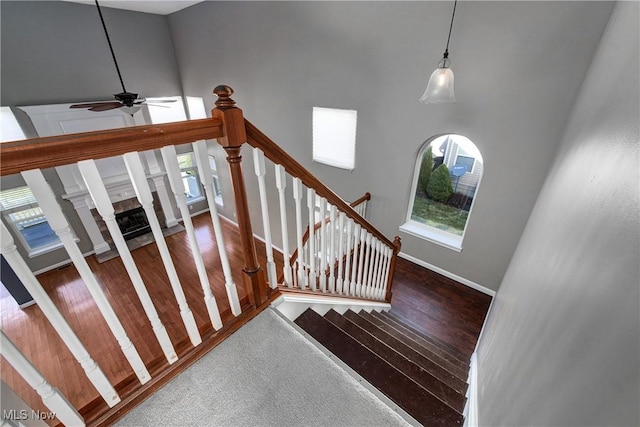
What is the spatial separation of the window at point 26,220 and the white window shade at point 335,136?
4.83 metres

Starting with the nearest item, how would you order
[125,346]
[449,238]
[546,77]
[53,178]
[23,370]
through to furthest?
[23,370]
[125,346]
[546,77]
[449,238]
[53,178]

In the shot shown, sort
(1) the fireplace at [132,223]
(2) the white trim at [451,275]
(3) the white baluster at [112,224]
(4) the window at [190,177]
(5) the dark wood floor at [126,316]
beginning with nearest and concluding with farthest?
(3) the white baluster at [112,224] → (5) the dark wood floor at [126,316] → (2) the white trim at [451,275] → (1) the fireplace at [132,223] → (4) the window at [190,177]

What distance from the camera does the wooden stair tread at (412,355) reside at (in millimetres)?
1978

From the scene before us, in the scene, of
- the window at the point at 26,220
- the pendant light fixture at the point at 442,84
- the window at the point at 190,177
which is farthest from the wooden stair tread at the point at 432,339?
the window at the point at 26,220

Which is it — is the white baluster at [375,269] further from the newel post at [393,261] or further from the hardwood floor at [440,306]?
the hardwood floor at [440,306]

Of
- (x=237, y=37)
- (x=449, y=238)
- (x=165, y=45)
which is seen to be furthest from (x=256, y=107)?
(x=449, y=238)

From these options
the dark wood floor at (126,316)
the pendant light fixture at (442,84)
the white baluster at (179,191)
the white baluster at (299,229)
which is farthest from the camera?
the dark wood floor at (126,316)

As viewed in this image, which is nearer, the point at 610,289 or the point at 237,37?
the point at 610,289

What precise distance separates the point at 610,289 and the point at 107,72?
761cm

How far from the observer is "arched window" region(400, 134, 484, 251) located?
3.19 meters

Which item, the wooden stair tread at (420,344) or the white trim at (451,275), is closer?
the wooden stair tread at (420,344)

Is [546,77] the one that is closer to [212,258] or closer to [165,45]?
[212,258]

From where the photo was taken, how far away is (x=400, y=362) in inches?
78.8

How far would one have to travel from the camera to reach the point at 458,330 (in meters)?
2.99
